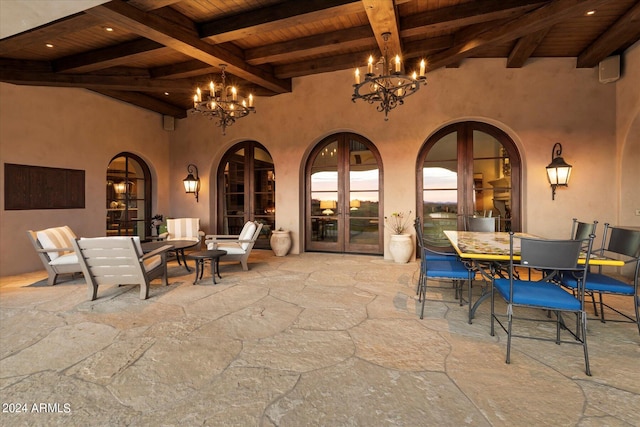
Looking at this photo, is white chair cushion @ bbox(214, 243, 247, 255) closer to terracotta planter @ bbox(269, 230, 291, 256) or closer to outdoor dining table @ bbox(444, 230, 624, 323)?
terracotta planter @ bbox(269, 230, 291, 256)

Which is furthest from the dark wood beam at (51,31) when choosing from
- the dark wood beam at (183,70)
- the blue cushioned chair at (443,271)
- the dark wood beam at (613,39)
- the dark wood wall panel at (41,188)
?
A: the dark wood beam at (613,39)

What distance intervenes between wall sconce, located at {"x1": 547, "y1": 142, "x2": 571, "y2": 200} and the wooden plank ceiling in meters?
1.61

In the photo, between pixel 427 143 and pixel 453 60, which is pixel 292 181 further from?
pixel 453 60

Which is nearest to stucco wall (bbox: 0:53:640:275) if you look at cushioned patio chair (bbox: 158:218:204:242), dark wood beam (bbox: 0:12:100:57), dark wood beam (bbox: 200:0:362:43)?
dark wood beam (bbox: 0:12:100:57)

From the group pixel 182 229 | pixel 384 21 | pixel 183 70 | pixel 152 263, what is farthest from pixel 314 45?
pixel 182 229

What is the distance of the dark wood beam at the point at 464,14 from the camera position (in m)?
3.85

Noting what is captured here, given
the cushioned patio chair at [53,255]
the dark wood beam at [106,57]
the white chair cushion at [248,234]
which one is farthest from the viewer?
the white chair cushion at [248,234]

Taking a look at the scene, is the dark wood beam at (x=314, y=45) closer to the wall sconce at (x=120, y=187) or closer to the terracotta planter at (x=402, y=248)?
the terracotta planter at (x=402, y=248)

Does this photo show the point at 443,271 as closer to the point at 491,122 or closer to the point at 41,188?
the point at 491,122

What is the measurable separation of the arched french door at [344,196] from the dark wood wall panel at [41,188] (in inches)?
179

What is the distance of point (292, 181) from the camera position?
680cm

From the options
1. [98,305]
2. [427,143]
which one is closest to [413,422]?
[98,305]

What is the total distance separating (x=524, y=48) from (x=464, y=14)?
1.44 m

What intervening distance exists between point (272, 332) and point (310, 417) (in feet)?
3.76
